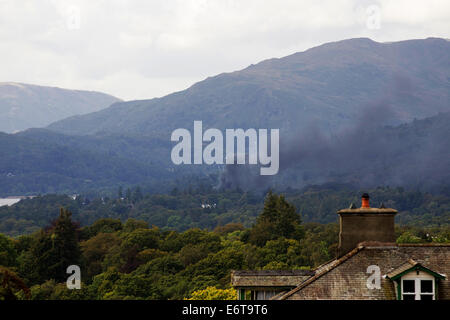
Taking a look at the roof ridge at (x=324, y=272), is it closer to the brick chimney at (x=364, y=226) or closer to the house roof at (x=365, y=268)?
the house roof at (x=365, y=268)

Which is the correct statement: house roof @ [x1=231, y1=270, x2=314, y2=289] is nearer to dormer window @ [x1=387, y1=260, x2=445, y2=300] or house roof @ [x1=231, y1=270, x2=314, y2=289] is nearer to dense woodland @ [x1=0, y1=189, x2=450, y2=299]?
dormer window @ [x1=387, y1=260, x2=445, y2=300]

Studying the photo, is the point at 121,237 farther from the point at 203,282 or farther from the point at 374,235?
the point at 374,235

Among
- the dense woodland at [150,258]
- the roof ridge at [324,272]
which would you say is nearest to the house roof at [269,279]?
the roof ridge at [324,272]

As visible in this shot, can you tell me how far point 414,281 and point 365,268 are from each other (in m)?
2.21

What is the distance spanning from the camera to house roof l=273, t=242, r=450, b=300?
97.2 feet

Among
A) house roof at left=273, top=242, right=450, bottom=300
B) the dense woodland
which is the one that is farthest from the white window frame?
the dense woodland

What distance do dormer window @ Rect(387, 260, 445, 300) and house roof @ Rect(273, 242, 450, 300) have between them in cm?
28

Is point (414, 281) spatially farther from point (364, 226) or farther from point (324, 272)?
point (364, 226)

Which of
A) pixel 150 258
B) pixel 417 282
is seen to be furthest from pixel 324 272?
pixel 150 258
